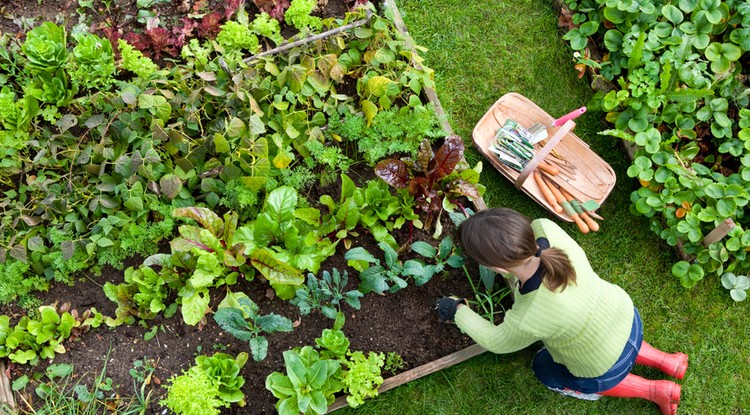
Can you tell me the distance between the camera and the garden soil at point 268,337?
3.25 meters

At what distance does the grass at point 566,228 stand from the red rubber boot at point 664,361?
14 cm

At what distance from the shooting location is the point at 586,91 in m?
4.15

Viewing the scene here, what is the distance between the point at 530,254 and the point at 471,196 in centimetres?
79

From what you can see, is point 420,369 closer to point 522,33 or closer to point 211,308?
point 211,308

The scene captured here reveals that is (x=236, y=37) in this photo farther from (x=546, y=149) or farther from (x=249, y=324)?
(x=546, y=149)

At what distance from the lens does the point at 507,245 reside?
8.45 feet

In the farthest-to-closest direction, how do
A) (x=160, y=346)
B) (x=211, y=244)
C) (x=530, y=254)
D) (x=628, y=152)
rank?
(x=628, y=152), (x=160, y=346), (x=211, y=244), (x=530, y=254)

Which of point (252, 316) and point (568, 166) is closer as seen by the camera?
point (252, 316)

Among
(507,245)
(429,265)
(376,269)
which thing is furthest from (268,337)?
(507,245)

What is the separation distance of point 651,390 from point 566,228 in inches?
40.0

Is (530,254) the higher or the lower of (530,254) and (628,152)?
the higher

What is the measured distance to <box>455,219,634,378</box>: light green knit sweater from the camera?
9.21 ft

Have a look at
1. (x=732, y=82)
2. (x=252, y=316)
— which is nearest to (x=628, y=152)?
(x=732, y=82)

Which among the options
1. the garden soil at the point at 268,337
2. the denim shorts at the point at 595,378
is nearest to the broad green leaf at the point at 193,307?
the garden soil at the point at 268,337
